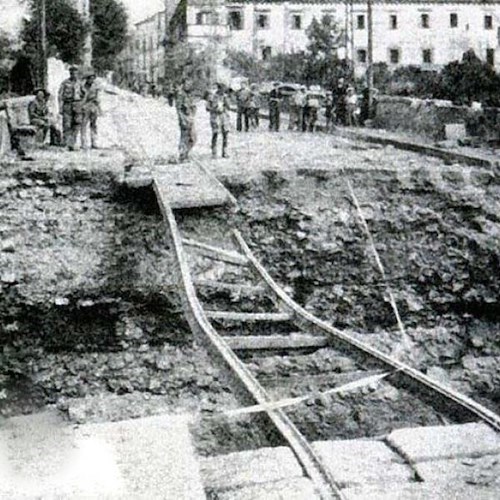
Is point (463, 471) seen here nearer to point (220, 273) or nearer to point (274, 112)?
point (220, 273)

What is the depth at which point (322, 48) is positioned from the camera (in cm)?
4519

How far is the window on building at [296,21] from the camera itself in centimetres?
5403

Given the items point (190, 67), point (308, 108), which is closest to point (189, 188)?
point (308, 108)

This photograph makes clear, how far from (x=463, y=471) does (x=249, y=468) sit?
3.49 feet

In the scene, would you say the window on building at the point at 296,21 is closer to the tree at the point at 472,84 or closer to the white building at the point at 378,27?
the white building at the point at 378,27

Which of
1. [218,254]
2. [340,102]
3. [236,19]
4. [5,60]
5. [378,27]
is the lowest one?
[218,254]

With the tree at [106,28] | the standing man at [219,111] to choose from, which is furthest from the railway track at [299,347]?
the tree at [106,28]

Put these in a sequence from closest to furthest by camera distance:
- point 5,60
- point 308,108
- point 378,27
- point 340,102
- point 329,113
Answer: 1. point 308,108
2. point 329,113
3. point 340,102
4. point 5,60
5. point 378,27

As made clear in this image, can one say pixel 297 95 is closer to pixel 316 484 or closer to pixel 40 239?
pixel 40 239

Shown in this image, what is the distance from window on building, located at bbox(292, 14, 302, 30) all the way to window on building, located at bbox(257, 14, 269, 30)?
1779 mm

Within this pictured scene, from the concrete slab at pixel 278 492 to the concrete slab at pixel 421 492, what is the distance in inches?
7.2

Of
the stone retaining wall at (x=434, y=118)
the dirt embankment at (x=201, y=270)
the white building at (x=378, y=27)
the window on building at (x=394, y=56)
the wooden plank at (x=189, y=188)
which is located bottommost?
the dirt embankment at (x=201, y=270)

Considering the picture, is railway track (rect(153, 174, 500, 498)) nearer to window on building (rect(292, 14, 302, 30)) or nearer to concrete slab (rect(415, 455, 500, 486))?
concrete slab (rect(415, 455, 500, 486))

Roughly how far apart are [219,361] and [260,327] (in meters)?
6.29
